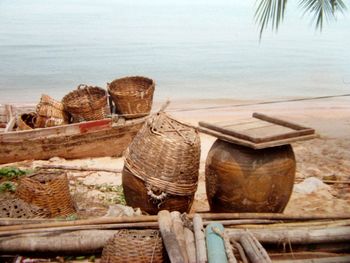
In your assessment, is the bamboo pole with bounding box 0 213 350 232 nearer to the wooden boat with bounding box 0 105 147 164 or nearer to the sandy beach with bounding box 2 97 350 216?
the sandy beach with bounding box 2 97 350 216

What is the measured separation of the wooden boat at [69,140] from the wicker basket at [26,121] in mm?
116

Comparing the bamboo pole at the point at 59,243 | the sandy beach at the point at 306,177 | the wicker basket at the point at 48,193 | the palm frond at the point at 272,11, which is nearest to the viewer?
the bamboo pole at the point at 59,243

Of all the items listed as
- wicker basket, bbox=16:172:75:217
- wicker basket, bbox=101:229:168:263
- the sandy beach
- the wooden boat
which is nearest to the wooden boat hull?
the wooden boat

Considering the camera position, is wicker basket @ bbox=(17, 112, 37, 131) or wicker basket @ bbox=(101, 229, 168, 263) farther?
wicker basket @ bbox=(17, 112, 37, 131)

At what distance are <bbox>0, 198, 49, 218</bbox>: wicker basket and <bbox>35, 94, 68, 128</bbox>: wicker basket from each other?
12.0 feet

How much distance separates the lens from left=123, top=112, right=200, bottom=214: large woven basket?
401cm

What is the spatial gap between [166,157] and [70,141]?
392 cm

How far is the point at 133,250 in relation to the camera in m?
2.88

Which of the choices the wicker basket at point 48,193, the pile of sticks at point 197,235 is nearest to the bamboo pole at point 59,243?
the pile of sticks at point 197,235

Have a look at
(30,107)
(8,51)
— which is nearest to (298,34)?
(8,51)

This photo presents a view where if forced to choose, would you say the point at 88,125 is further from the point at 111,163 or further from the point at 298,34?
the point at 298,34

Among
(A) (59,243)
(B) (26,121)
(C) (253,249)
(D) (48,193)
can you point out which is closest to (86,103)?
(B) (26,121)

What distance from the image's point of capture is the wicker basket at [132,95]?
25.8ft

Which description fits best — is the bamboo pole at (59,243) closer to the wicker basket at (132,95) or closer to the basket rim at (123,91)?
the wicker basket at (132,95)
